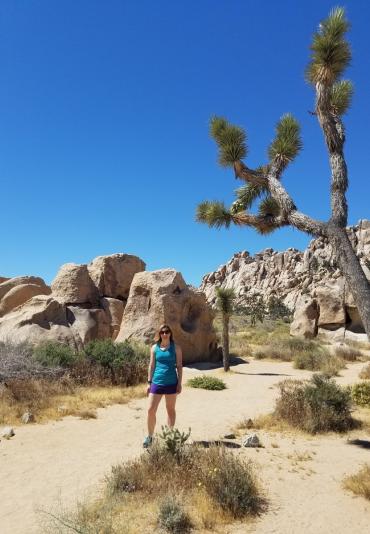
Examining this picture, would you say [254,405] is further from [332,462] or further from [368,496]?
[368,496]

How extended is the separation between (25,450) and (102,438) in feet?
3.97

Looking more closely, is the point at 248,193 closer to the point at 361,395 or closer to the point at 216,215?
the point at 216,215

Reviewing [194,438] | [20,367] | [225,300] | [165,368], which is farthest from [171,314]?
[165,368]

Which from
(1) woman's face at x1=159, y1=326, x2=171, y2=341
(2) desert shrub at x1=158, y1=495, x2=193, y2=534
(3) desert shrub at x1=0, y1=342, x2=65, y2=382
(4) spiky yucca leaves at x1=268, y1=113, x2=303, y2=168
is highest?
(4) spiky yucca leaves at x1=268, y1=113, x2=303, y2=168

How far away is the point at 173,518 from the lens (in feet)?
12.5

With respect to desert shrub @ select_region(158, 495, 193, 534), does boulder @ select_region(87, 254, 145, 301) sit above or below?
above

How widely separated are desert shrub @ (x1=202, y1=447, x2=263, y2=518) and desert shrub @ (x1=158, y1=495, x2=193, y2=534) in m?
0.45

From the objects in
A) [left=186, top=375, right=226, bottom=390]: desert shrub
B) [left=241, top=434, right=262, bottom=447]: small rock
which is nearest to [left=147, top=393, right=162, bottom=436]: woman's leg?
[left=241, top=434, right=262, bottom=447]: small rock

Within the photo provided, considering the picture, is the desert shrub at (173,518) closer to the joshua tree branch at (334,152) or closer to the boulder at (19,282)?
the joshua tree branch at (334,152)

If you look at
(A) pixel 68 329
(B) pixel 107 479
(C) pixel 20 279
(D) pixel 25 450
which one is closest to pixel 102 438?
(D) pixel 25 450

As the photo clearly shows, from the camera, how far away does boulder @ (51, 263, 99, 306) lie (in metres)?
16.8

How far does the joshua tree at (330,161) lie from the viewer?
6.47 m

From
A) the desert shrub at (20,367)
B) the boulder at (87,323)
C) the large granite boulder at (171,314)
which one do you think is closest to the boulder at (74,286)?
the boulder at (87,323)

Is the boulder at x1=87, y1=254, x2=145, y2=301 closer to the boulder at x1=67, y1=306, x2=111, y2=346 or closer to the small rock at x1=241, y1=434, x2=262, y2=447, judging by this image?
the boulder at x1=67, y1=306, x2=111, y2=346
